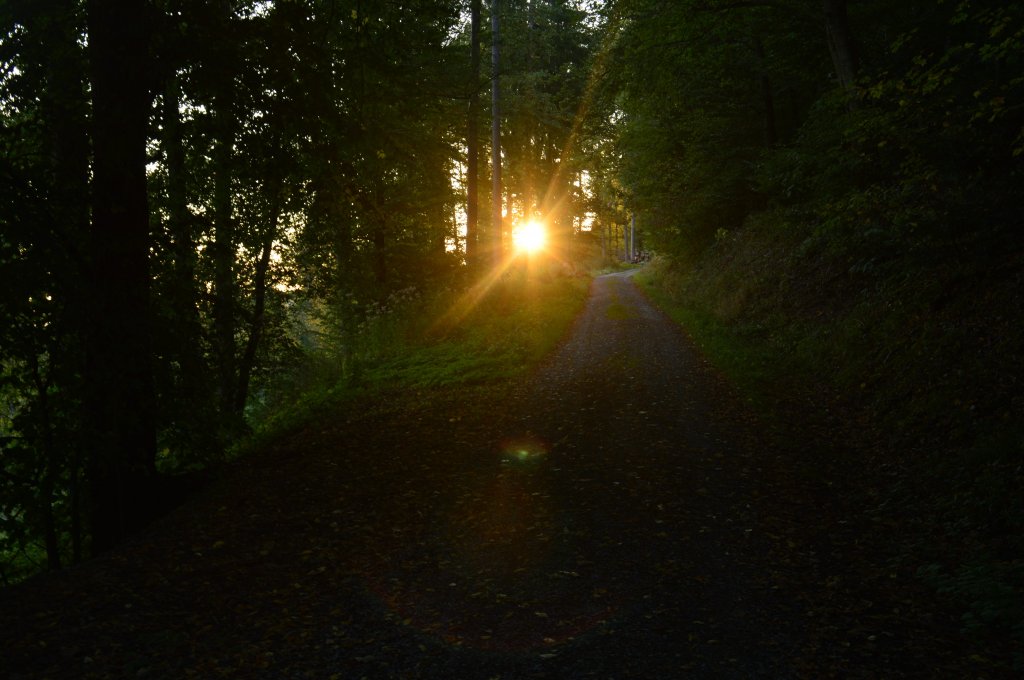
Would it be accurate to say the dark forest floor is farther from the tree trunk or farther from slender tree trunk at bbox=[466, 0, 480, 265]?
slender tree trunk at bbox=[466, 0, 480, 265]

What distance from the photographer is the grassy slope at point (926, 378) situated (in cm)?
534

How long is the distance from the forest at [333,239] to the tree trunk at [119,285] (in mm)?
33

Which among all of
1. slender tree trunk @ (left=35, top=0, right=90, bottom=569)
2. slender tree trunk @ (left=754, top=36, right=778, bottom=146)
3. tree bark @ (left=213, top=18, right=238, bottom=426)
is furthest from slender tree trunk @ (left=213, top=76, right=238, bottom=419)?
slender tree trunk @ (left=754, top=36, right=778, bottom=146)

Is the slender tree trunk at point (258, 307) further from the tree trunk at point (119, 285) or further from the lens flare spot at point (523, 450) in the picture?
the lens flare spot at point (523, 450)

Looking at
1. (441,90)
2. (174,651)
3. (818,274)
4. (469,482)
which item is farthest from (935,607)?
(441,90)

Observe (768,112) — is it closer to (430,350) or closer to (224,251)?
(430,350)

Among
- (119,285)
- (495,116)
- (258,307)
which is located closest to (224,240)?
(258,307)

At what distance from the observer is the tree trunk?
21.2 ft

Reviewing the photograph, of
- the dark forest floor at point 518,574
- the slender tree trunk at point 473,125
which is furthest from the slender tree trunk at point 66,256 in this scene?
the slender tree trunk at point 473,125

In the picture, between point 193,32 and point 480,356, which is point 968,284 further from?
point 193,32

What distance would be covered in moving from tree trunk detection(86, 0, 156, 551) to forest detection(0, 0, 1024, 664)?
0.11 feet

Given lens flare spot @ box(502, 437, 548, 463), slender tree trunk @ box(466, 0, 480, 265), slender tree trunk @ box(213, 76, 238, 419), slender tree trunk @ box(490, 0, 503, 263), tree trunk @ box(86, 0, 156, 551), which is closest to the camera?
tree trunk @ box(86, 0, 156, 551)

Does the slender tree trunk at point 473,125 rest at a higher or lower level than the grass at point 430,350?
higher

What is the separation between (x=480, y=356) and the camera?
50.4 feet
